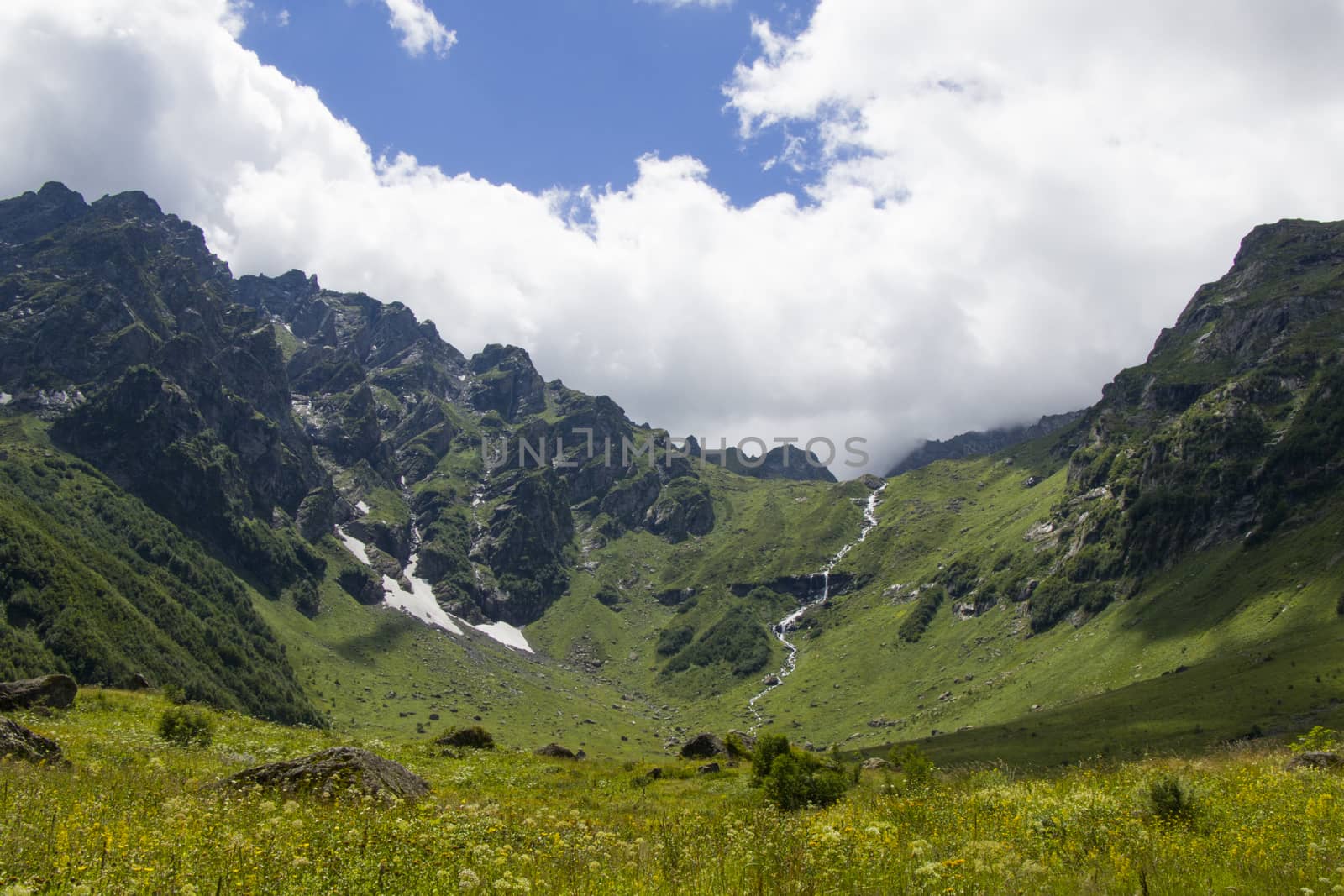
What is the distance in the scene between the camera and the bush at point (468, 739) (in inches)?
1666

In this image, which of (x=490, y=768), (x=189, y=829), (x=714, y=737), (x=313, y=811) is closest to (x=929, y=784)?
(x=313, y=811)

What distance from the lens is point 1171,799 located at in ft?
48.0

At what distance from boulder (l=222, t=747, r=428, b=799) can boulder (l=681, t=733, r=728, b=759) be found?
29.6 m

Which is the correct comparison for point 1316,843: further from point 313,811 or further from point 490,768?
point 490,768

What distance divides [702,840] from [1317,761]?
1854cm

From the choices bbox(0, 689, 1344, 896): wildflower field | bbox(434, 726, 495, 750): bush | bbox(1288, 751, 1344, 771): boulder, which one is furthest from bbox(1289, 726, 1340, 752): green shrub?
bbox(434, 726, 495, 750): bush

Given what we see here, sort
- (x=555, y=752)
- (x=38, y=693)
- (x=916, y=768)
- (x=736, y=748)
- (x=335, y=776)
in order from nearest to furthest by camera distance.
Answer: (x=335, y=776)
(x=916, y=768)
(x=38, y=693)
(x=736, y=748)
(x=555, y=752)

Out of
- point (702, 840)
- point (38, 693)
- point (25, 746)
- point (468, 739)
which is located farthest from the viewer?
point (468, 739)

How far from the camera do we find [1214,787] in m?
16.3

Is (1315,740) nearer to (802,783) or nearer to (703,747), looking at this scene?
(802,783)

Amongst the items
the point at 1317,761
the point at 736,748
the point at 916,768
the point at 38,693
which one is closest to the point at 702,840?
the point at 916,768

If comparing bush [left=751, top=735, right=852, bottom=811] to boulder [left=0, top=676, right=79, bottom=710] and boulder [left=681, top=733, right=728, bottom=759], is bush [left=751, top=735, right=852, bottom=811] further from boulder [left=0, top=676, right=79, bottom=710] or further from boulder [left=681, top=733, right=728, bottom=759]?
boulder [left=0, top=676, right=79, bottom=710]

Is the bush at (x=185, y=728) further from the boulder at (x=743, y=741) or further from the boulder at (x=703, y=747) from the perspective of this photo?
the boulder at (x=743, y=741)

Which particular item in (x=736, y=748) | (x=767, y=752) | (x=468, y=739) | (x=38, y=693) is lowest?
(x=736, y=748)
